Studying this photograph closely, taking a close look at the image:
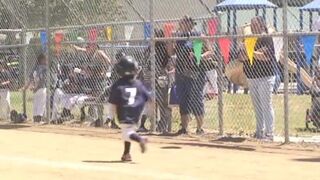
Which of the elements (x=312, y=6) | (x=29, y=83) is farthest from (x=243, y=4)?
(x=29, y=83)

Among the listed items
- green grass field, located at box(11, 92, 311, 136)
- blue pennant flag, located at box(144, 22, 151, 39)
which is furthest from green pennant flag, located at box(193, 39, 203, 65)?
green grass field, located at box(11, 92, 311, 136)

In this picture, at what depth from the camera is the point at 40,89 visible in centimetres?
1546

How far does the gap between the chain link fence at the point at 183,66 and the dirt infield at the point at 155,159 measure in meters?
0.87

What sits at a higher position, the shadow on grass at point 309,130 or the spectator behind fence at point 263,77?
the spectator behind fence at point 263,77

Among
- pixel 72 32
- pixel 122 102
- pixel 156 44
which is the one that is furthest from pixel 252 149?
pixel 72 32

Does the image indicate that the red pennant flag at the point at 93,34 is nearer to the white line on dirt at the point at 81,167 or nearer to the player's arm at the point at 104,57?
the player's arm at the point at 104,57

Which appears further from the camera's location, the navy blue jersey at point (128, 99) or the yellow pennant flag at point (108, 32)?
the yellow pennant flag at point (108, 32)

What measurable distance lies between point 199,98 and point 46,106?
163 inches

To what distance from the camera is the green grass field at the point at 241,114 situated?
1402cm

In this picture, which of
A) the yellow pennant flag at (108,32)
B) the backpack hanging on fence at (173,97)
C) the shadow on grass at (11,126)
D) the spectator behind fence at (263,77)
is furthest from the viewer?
the yellow pennant flag at (108,32)

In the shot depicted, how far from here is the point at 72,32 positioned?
1570cm

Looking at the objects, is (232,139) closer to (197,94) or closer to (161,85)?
(197,94)

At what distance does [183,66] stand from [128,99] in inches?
117

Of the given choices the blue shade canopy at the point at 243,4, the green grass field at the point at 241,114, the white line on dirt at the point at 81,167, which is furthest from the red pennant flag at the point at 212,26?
the blue shade canopy at the point at 243,4
